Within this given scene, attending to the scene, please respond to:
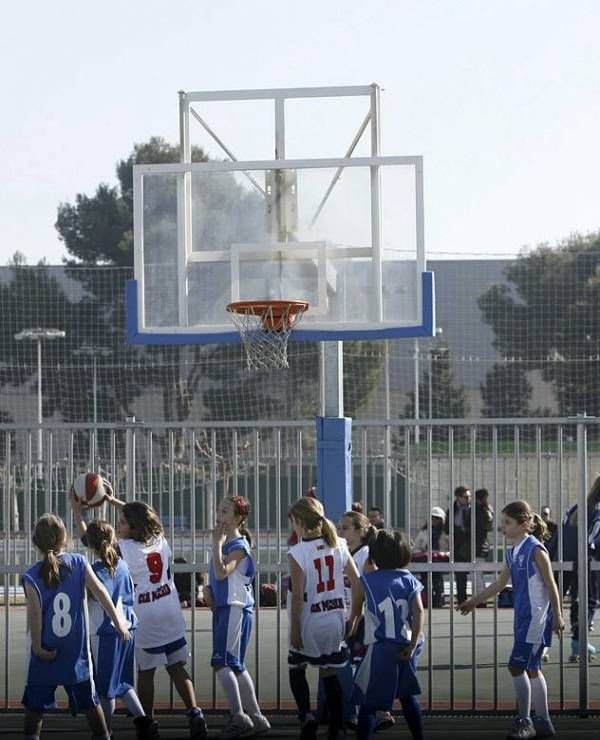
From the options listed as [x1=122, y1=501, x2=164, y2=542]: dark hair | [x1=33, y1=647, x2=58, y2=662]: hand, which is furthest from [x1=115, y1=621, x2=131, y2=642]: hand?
[x1=122, y1=501, x2=164, y2=542]: dark hair

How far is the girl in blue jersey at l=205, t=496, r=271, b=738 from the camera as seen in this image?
9305 mm

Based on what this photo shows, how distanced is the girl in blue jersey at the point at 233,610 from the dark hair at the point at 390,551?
109cm

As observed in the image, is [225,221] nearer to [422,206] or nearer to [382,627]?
[422,206]

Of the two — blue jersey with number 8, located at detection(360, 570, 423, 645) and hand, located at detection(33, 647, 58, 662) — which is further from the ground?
blue jersey with number 8, located at detection(360, 570, 423, 645)

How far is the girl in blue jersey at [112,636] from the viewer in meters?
8.81

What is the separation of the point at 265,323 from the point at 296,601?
9.64 ft

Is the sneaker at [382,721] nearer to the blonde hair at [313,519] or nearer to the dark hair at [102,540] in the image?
Result: the blonde hair at [313,519]

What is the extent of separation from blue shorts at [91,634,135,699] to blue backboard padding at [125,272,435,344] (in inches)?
111

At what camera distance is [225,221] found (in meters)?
11.4

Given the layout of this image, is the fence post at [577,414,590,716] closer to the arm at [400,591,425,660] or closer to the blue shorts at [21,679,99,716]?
the arm at [400,591,425,660]

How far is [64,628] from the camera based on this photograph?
27.4 feet

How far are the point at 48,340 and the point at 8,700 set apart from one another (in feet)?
114

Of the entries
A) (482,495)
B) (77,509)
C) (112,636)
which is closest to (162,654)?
(112,636)

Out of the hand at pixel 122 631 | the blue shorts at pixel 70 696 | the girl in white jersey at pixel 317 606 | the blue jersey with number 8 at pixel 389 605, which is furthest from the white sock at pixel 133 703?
the blue jersey with number 8 at pixel 389 605
